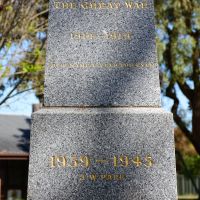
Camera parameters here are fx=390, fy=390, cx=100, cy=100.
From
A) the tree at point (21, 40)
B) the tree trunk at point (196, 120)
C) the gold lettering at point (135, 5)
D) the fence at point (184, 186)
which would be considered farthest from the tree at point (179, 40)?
the fence at point (184, 186)

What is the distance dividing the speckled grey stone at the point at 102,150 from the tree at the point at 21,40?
590cm

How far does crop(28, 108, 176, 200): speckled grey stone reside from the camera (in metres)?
3.93

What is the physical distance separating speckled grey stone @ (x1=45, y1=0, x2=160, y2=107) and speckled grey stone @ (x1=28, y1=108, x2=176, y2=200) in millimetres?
284

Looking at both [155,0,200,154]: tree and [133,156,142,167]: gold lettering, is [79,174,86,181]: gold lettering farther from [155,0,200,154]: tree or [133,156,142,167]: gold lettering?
[155,0,200,154]: tree

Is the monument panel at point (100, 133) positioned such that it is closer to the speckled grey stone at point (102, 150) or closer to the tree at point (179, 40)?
the speckled grey stone at point (102, 150)

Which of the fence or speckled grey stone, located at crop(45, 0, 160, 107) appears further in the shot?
the fence

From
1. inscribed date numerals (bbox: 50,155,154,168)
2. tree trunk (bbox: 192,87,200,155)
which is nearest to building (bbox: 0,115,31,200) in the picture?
tree trunk (bbox: 192,87,200,155)

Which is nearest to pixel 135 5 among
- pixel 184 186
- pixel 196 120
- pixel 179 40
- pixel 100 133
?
pixel 100 133

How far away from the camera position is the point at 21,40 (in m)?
11.7

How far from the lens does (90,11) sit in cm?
468

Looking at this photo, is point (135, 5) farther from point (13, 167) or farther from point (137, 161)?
point (13, 167)

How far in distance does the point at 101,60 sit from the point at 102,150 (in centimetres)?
110

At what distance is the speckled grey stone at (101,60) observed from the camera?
171 inches

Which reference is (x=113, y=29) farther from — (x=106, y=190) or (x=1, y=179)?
(x=1, y=179)
